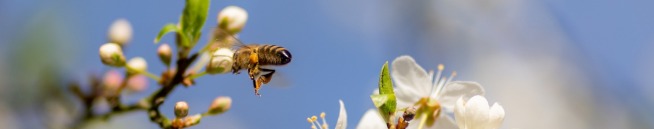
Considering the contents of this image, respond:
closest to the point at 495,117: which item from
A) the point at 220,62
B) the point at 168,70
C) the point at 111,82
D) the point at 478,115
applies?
the point at 478,115

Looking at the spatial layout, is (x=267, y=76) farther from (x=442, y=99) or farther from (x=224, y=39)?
(x=442, y=99)

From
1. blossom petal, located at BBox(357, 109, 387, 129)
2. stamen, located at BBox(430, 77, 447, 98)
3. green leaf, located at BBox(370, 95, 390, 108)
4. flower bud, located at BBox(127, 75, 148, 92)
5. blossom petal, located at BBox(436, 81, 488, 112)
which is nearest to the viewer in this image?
green leaf, located at BBox(370, 95, 390, 108)

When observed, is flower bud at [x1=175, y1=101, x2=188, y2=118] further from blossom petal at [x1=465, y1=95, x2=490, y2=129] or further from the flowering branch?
blossom petal at [x1=465, y1=95, x2=490, y2=129]

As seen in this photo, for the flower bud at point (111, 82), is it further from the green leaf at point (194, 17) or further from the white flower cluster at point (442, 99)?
the white flower cluster at point (442, 99)

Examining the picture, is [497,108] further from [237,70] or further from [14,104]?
[14,104]

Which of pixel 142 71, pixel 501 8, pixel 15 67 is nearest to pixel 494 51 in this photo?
pixel 501 8

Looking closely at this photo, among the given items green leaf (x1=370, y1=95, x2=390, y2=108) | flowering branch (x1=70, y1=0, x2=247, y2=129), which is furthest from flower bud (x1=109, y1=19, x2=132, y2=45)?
green leaf (x1=370, y1=95, x2=390, y2=108)
